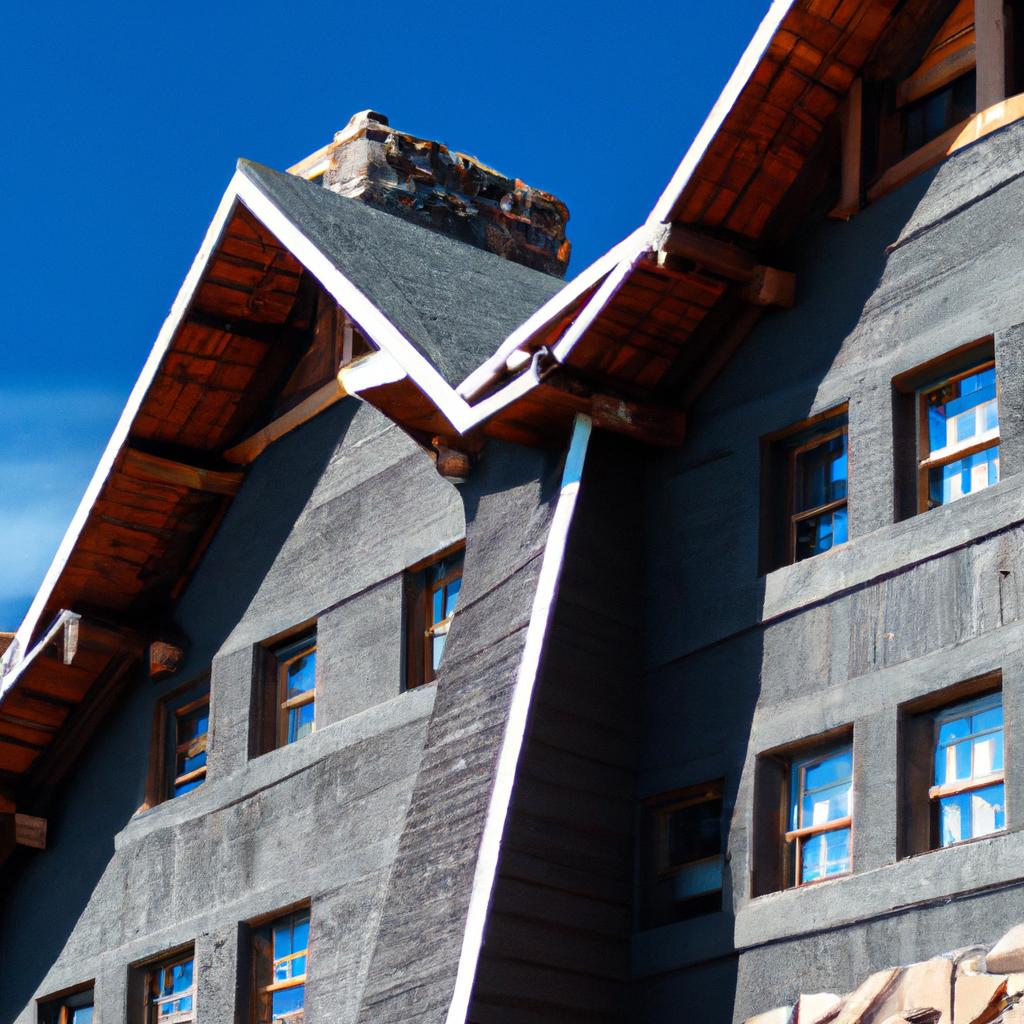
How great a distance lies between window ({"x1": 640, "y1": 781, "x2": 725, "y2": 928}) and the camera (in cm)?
1481

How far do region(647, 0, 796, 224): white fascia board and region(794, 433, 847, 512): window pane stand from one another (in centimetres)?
188

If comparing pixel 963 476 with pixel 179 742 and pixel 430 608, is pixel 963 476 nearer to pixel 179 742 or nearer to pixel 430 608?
pixel 430 608

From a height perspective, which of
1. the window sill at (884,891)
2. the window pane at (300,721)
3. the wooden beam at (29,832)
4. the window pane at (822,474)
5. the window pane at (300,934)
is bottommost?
the window sill at (884,891)

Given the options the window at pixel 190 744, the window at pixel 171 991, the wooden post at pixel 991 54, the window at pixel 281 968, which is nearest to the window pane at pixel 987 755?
the wooden post at pixel 991 54

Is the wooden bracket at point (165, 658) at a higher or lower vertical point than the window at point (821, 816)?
higher

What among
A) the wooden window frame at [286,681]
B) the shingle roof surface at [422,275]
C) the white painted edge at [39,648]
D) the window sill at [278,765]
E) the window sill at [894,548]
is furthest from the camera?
the white painted edge at [39,648]

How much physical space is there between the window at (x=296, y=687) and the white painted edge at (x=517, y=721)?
3.91 meters

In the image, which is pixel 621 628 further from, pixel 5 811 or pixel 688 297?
pixel 5 811

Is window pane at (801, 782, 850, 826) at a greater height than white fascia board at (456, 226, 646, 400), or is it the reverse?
white fascia board at (456, 226, 646, 400)

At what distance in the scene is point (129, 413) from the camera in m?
20.3

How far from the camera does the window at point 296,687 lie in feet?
62.5

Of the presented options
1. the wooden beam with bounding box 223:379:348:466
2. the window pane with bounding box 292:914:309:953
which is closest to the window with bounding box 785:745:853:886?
the window pane with bounding box 292:914:309:953

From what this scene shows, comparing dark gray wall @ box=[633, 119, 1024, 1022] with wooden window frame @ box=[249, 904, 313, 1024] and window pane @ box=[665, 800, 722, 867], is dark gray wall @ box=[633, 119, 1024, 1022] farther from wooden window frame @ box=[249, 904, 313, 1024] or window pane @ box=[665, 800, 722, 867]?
wooden window frame @ box=[249, 904, 313, 1024]

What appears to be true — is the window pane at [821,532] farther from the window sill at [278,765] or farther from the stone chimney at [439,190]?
the stone chimney at [439,190]
